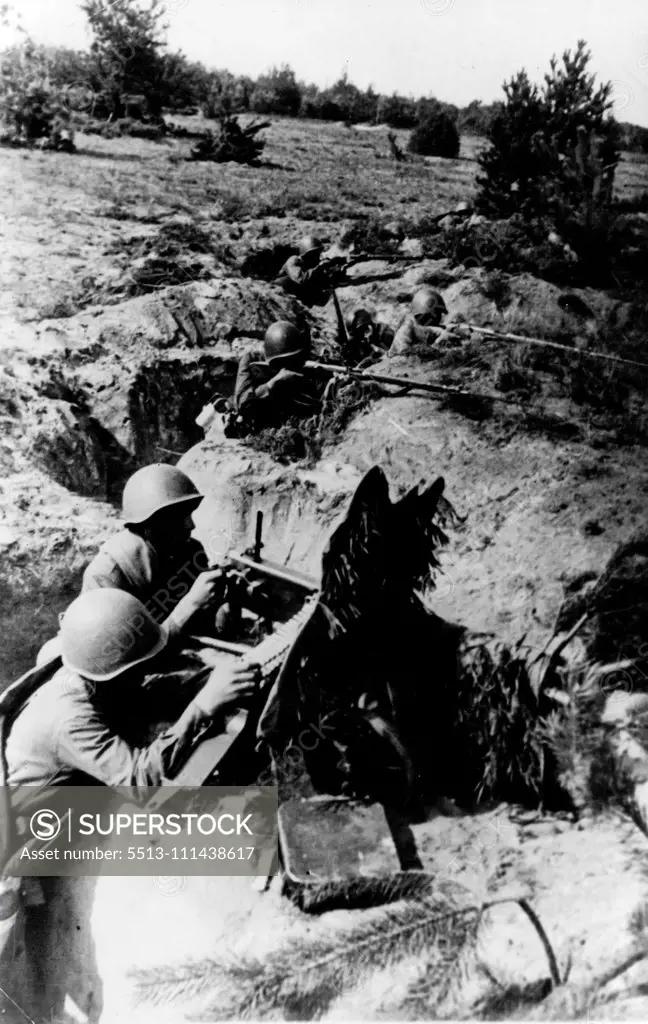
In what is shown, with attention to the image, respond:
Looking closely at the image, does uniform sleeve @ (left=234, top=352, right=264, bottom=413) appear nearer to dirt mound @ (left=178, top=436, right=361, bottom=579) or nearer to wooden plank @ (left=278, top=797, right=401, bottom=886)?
dirt mound @ (left=178, top=436, right=361, bottom=579)

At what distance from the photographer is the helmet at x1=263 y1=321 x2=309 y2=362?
544cm

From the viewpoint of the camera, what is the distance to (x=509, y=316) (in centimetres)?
496

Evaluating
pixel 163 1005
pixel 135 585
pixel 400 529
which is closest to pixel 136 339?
pixel 135 585

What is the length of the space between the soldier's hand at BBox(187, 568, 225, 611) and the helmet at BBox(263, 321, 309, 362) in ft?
6.91

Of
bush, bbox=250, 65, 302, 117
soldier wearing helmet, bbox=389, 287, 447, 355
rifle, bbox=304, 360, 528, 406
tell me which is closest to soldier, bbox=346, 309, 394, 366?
soldier wearing helmet, bbox=389, 287, 447, 355

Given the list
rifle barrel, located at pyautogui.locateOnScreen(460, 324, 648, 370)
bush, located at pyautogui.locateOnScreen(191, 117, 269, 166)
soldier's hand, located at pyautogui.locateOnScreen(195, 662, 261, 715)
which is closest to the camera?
soldier's hand, located at pyautogui.locateOnScreen(195, 662, 261, 715)

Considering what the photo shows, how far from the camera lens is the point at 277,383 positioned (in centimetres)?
524

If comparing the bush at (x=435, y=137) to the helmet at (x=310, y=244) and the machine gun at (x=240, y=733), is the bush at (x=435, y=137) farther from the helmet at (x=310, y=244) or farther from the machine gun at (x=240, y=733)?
the machine gun at (x=240, y=733)

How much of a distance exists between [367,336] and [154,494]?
7.84ft

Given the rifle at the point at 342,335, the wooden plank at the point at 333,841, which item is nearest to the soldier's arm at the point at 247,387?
the rifle at the point at 342,335

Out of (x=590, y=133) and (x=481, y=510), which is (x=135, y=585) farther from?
(x=590, y=133)

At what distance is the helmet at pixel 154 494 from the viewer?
155 inches

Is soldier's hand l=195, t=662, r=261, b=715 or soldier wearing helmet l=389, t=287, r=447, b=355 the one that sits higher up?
soldier wearing helmet l=389, t=287, r=447, b=355

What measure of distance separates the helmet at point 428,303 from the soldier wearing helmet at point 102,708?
3082 mm
